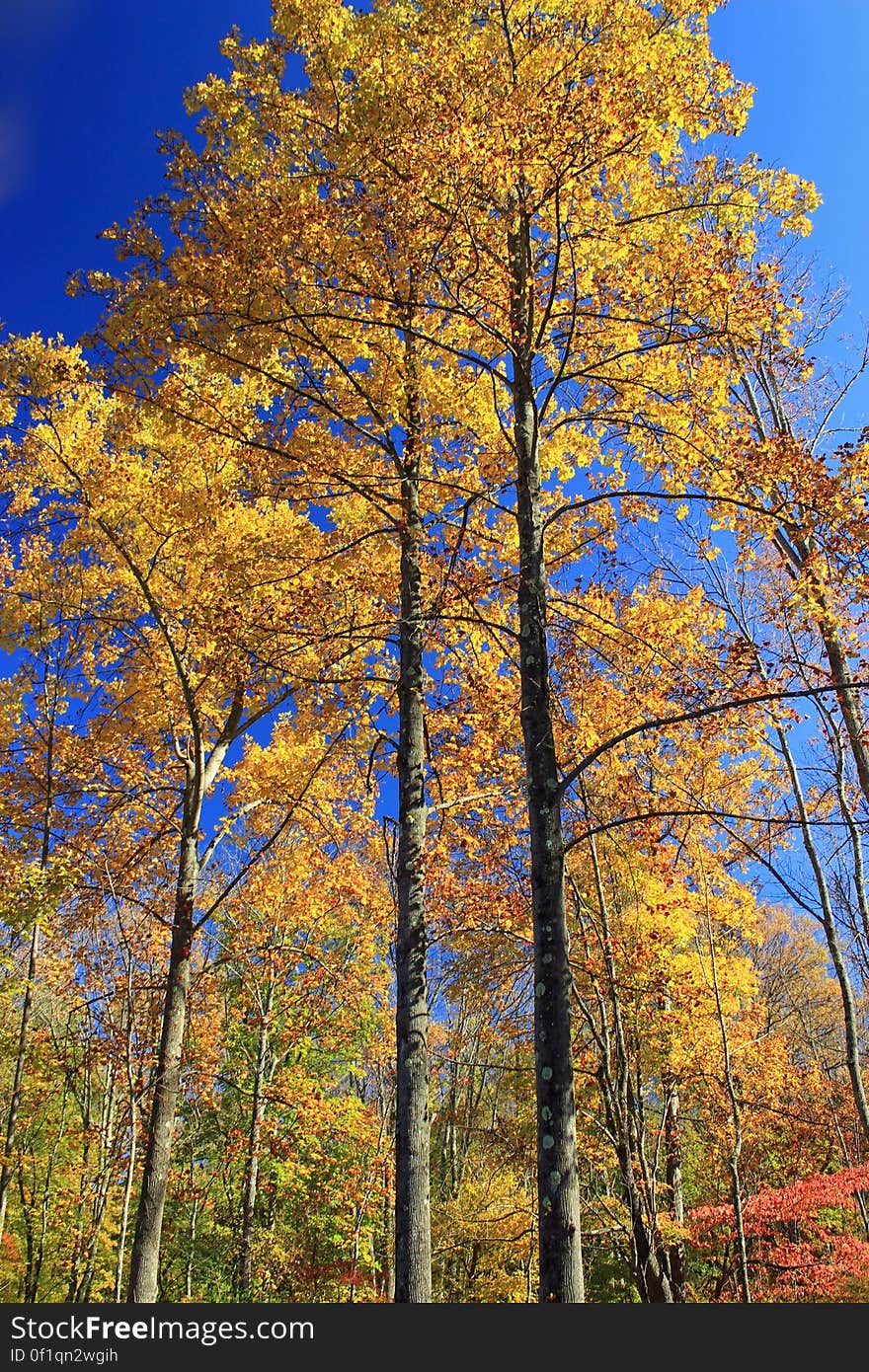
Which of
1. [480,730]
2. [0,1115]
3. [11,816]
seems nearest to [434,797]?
[480,730]

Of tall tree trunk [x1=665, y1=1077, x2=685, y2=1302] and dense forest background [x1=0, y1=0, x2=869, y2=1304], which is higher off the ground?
dense forest background [x1=0, y1=0, x2=869, y2=1304]

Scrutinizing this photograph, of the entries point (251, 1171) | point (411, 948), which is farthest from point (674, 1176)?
point (411, 948)

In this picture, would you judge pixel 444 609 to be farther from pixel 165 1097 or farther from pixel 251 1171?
pixel 251 1171

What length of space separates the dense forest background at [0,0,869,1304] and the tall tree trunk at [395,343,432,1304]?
0.03 metres

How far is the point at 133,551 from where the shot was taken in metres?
8.45

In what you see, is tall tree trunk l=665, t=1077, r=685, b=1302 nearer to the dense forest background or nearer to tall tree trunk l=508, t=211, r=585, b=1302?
the dense forest background

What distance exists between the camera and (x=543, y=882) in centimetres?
422

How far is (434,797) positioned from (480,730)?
2.55 ft

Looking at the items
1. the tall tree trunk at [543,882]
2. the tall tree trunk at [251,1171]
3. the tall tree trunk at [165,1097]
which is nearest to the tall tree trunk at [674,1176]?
the tall tree trunk at [251,1171]

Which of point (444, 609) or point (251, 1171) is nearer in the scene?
point (444, 609)

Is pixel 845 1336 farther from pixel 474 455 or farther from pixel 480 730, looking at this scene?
pixel 474 455

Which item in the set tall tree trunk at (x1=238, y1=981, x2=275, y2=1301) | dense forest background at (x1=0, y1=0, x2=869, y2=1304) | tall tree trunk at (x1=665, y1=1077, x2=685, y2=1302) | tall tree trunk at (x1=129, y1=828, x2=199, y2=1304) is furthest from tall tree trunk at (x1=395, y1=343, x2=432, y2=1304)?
tall tree trunk at (x1=238, y1=981, x2=275, y2=1301)

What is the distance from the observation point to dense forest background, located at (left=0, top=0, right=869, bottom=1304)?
15.6ft

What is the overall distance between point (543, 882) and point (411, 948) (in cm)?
181
